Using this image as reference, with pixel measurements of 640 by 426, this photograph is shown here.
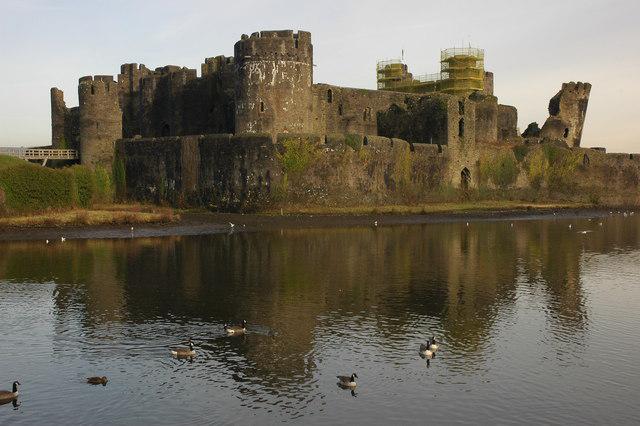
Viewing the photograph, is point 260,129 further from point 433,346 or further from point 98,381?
point 98,381

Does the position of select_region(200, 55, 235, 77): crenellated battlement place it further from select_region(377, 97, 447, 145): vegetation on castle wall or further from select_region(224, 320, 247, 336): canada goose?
select_region(224, 320, 247, 336): canada goose

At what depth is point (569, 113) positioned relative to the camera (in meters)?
75.2

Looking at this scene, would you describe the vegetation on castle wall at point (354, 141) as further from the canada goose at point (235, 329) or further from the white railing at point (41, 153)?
the canada goose at point (235, 329)

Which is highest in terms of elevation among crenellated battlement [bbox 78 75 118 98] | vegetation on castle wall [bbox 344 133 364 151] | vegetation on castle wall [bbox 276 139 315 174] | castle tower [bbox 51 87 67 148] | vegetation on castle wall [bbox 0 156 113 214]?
crenellated battlement [bbox 78 75 118 98]

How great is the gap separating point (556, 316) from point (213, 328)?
9.45 metres

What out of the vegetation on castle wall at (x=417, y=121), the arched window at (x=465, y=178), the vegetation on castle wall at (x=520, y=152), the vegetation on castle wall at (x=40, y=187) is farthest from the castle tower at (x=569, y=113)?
the vegetation on castle wall at (x=40, y=187)

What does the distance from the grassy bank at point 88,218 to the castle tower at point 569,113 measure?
41.3 meters

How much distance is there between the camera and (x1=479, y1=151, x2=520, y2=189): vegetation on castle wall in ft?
212

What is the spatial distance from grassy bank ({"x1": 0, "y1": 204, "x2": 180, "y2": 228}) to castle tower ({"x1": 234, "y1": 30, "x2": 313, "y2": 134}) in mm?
10621

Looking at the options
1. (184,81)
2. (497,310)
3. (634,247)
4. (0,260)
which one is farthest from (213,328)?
(184,81)

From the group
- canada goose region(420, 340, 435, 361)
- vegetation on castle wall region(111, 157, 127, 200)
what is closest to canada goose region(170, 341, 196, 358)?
canada goose region(420, 340, 435, 361)

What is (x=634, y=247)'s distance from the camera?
129 ft

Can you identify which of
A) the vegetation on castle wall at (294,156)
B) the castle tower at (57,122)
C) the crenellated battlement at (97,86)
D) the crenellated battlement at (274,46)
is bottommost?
the vegetation on castle wall at (294,156)

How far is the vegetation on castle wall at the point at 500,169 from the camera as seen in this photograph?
64.6 meters
